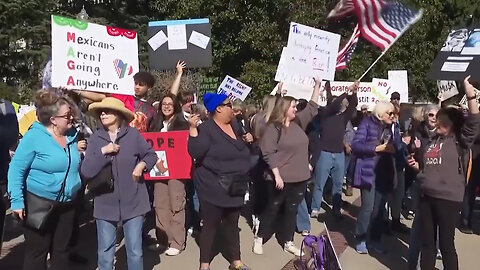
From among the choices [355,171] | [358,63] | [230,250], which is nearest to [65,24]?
[230,250]

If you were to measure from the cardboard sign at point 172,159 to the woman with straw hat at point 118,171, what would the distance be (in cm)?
141

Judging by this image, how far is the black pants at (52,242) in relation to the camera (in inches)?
194

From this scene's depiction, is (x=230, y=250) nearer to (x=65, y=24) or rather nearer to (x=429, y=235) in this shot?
(x=429, y=235)

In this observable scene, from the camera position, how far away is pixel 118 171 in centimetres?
510

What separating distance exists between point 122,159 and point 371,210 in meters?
3.12

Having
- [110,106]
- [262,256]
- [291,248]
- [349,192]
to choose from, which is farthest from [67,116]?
[349,192]

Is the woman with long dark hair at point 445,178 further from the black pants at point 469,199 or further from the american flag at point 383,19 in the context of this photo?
the black pants at point 469,199

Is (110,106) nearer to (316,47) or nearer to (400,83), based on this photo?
(316,47)

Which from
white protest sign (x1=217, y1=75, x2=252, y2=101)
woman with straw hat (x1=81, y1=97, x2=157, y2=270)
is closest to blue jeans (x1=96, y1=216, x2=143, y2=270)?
woman with straw hat (x1=81, y1=97, x2=157, y2=270)

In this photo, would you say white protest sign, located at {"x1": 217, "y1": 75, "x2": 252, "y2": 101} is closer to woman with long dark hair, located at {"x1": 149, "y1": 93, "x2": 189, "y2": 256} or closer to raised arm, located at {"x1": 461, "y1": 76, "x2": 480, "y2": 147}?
woman with long dark hair, located at {"x1": 149, "y1": 93, "x2": 189, "y2": 256}

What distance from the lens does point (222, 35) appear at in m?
24.5

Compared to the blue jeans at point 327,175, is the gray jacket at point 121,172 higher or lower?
higher

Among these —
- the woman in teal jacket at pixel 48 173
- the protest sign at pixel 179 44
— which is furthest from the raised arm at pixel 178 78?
the woman in teal jacket at pixel 48 173

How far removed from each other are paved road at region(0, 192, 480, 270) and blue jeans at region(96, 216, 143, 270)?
99 cm
